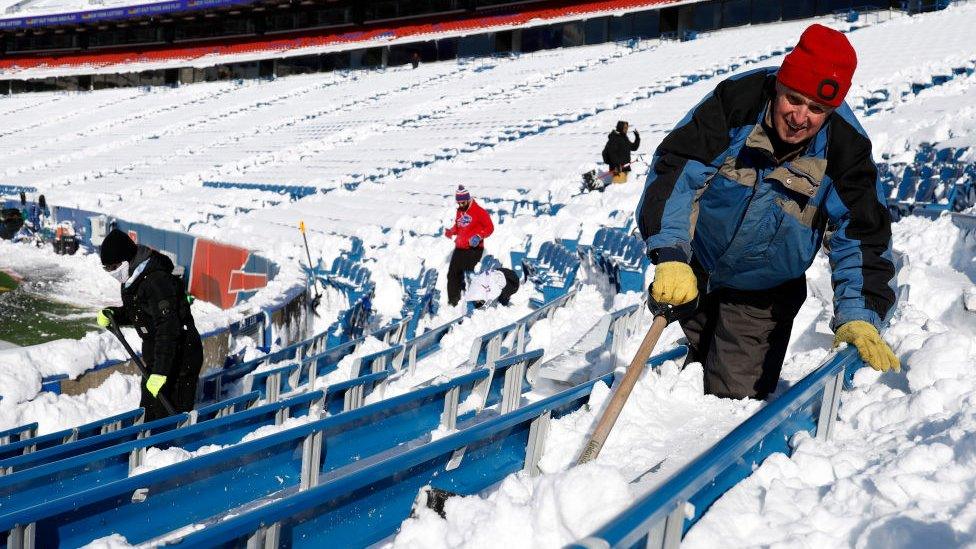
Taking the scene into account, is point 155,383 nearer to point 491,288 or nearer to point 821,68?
point 491,288

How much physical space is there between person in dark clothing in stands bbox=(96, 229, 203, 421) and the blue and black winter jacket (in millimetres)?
3372

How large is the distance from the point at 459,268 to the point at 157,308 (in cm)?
440

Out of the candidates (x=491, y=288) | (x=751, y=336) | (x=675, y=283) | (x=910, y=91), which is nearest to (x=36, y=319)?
(x=491, y=288)

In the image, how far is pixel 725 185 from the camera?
10.2 ft

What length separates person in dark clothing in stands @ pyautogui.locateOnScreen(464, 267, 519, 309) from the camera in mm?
8570

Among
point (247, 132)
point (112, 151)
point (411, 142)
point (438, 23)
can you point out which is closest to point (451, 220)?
point (411, 142)

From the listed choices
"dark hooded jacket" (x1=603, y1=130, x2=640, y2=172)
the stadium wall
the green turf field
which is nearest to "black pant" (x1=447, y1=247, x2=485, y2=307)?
"dark hooded jacket" (x1=603, y1=130, x2=640, y2=172)

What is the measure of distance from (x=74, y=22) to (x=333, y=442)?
4899 cm

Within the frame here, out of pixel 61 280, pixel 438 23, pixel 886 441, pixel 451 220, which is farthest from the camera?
pixel 438 23

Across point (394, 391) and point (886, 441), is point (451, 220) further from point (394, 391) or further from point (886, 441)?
point (886, 441)

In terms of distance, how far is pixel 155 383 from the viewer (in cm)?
528

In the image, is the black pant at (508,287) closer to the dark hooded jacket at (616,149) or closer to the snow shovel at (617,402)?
the dark hooded jacket at (616,149)

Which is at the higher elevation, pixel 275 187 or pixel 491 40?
pixel 491 40

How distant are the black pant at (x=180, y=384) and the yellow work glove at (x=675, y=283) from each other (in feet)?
11.8
